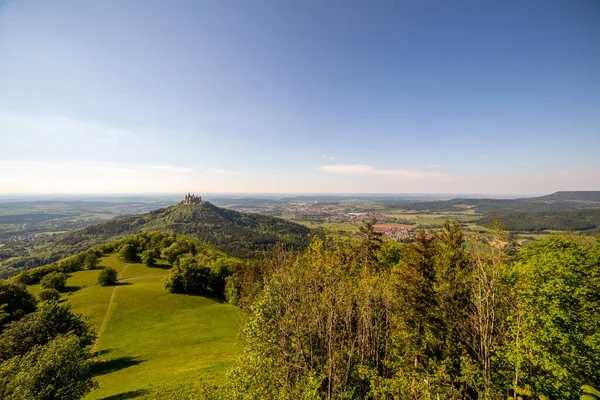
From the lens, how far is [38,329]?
29.9m

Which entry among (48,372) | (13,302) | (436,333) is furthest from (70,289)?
(436,333)

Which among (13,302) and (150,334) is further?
(150,334)

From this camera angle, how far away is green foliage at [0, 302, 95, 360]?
27219 millimetres

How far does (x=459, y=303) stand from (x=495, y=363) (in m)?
5.27

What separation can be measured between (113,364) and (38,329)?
35.9 feet

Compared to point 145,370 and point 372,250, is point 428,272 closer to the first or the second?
point 372,250

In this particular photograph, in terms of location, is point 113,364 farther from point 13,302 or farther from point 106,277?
point 106,277

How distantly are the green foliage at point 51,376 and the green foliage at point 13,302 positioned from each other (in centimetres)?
3253

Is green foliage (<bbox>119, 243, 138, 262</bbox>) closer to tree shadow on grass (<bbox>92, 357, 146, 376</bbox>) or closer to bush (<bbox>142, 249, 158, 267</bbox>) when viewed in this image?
bush (<bbox>142, 249, 158, 267</bbox>)

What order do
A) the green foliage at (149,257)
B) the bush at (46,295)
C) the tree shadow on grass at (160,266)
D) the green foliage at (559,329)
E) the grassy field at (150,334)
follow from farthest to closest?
1. the green foliage at (149,257)
2. the tree shadow on grass at (160,266)
3. the bush at (46,295)
4. the grassy field at (150,334)
5. the green foliage at (559,329)

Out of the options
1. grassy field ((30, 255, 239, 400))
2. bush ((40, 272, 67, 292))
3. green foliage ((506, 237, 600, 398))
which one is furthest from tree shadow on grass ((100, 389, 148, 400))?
bush ((40, 272, 67, 292))

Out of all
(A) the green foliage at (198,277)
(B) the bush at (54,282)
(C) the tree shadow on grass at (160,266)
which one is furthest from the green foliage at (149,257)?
(A) the green foliage at (198,277)

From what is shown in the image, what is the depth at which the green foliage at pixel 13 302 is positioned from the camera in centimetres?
4116

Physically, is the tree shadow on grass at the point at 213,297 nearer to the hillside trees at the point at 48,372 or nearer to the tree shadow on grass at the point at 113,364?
the tree shadow on grass at the point at 113,364
